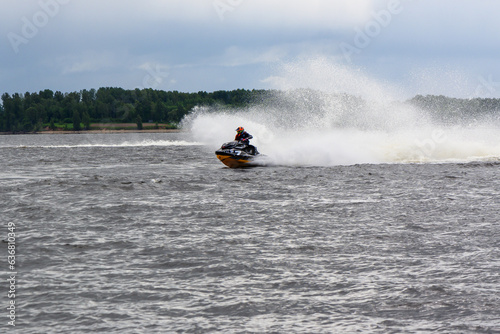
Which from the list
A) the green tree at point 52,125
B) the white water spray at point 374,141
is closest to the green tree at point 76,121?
the green tree at point 52,125

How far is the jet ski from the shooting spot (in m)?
32.6

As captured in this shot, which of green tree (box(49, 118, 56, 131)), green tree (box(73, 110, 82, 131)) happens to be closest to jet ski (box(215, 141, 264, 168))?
green tree (box(73, 110, 82, 131))

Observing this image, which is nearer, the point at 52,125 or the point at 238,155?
the point at 238,155

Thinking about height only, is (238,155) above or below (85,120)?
below

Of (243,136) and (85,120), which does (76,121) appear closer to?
(85,120)

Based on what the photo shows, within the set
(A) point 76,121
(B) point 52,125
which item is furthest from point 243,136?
(B) point 52,125

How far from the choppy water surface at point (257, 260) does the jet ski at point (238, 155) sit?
9.82 m

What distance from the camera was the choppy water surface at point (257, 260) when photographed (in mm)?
8312

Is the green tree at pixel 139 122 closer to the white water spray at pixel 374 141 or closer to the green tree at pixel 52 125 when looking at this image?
the green tree at pixel 52 125

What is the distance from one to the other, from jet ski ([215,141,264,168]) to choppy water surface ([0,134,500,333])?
9.82m

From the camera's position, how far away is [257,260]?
37.4ft

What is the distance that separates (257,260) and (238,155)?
21262mm

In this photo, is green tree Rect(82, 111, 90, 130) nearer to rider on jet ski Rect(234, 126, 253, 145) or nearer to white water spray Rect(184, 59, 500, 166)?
white water spray Rect(184, 59, 500, 166)

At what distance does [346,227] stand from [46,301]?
822cm
